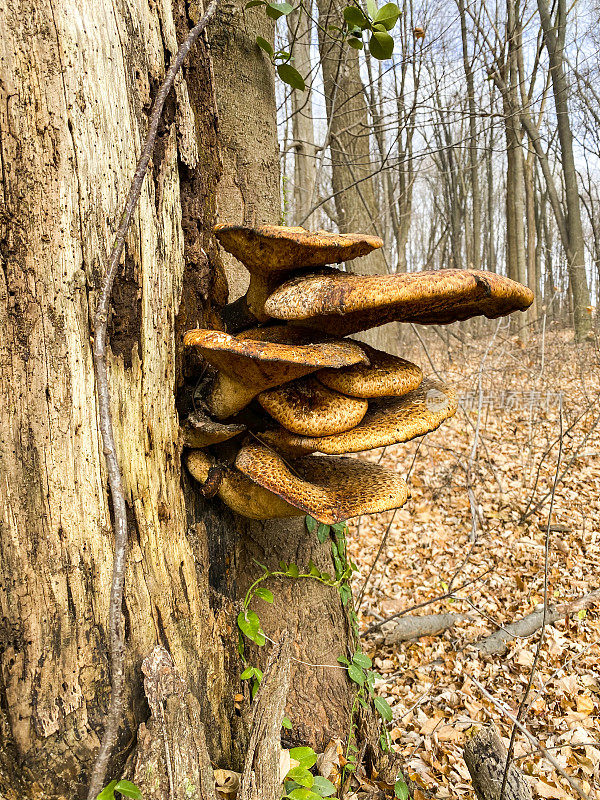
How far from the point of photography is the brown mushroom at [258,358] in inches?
53.4

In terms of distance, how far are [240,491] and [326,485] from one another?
0.29 meters

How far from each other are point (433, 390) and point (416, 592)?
12.4 feet

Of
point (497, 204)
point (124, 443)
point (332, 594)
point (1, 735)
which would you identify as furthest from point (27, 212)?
point (497, 204)

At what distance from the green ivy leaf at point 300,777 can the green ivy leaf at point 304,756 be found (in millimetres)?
30

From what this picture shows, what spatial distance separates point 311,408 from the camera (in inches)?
63.0

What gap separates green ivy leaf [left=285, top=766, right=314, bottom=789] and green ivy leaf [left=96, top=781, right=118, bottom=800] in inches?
23.6

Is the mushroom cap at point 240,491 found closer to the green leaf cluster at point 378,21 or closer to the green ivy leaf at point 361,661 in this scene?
the green ivy leaf at point 361,661

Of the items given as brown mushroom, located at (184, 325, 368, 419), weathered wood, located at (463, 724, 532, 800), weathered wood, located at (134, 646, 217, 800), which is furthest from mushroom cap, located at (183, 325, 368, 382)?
weathered wood, located at (463, 724, 532, 800)

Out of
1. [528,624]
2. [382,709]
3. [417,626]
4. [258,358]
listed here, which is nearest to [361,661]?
[382,709]

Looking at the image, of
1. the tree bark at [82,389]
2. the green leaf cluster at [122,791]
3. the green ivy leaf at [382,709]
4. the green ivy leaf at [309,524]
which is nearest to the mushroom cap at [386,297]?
the tree bark at [82,389]

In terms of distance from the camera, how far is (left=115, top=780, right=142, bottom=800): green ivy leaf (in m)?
1.28

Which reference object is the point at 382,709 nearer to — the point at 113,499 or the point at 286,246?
the point at 113,499

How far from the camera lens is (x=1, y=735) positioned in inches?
50.9

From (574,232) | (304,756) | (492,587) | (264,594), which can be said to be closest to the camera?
(304,756)
